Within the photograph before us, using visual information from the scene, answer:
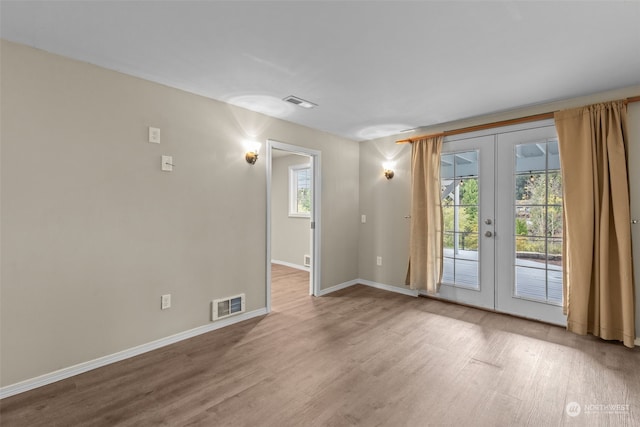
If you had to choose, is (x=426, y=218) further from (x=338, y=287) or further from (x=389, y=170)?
(x=338, y=287)

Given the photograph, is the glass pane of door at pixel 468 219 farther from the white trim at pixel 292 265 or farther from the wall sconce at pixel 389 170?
the white trim at pixel 292 265

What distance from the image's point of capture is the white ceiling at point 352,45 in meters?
1.72

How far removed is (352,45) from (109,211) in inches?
91.9

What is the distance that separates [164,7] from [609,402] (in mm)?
3775

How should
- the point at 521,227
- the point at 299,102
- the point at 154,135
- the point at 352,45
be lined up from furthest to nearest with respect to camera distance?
the point at 521,227
the point at 299,102
the point at 154,135
the point at 352,45

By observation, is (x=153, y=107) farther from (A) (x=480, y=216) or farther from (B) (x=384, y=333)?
(A) (x=480, y=216)

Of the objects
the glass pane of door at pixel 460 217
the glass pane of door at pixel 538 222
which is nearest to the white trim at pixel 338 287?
the glass pane of door at pixel 460 217

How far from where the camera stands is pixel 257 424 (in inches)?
69.6

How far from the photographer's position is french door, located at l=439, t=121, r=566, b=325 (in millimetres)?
3215

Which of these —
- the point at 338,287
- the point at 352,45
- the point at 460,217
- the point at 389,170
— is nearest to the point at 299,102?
the point at 352,45

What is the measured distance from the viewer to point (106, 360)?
7.90 ft

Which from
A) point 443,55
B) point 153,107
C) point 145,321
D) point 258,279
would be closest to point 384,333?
point 258,279
